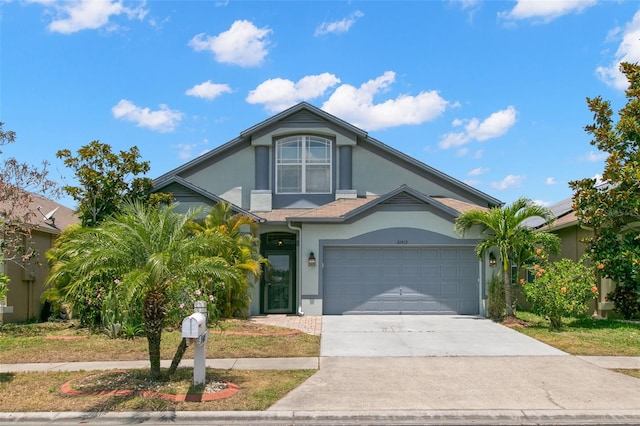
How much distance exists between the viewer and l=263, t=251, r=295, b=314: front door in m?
18.2

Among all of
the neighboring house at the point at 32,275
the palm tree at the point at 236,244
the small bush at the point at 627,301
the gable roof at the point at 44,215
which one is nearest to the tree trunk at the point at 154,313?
the palm tree at the point at 236,244

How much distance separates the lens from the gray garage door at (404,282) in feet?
55.9

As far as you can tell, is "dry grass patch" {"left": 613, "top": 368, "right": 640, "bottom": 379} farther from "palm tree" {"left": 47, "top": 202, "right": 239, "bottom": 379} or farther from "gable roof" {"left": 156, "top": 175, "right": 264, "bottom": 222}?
"gable roof" {"left": 156, "top": 175, "right": 264, "bottom": 222}

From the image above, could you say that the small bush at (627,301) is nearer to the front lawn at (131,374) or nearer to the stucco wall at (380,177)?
the stucco wall at (380,177)

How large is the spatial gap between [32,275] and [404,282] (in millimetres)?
11905

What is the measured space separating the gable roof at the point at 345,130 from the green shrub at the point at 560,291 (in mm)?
5822

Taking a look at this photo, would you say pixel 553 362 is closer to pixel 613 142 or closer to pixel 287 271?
pixel 613 142

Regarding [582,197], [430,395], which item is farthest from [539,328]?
[430,395]

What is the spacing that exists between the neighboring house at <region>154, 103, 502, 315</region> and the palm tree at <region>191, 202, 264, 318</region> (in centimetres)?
64

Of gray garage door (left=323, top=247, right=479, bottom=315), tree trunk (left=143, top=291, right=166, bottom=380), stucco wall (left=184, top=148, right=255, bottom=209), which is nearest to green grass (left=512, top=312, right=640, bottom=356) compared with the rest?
gray garage door (left=323, top=247, right=479, bottom=315)

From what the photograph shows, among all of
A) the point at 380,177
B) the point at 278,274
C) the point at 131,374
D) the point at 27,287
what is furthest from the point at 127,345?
the point at 380,177

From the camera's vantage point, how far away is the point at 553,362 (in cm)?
1026

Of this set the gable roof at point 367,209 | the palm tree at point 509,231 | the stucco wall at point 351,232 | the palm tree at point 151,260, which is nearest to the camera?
the palm tree at point 151,260

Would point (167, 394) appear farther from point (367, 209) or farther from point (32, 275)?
point (32, 275)
